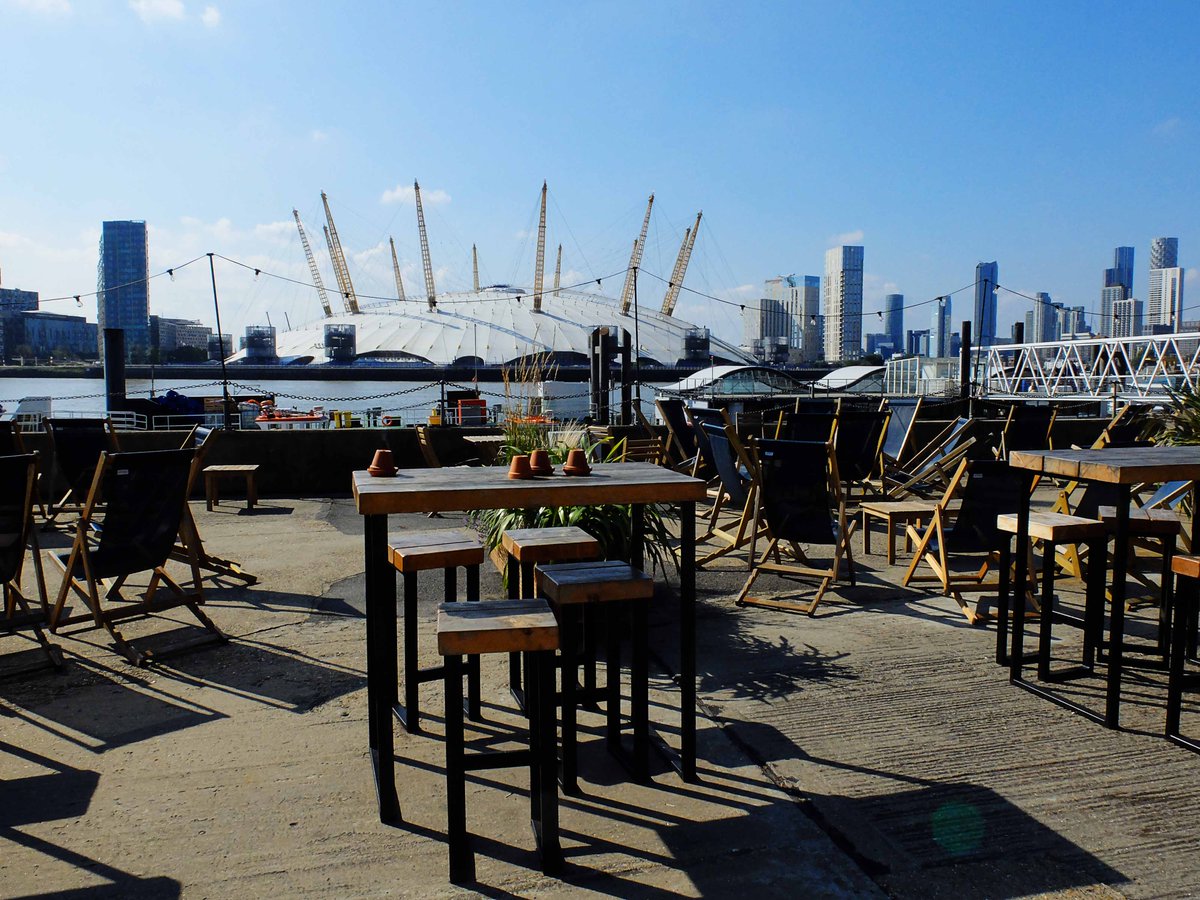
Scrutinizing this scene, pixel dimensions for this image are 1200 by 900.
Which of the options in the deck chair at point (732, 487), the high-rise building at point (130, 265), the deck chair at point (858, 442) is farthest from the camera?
the high-rise building at point (130, 265)

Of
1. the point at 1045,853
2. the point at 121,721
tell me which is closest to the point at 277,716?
the point at 121,721

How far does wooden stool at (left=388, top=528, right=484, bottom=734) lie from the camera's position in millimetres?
3336

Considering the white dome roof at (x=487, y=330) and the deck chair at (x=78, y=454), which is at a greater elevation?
the white dome roof at (x=487, y=330)

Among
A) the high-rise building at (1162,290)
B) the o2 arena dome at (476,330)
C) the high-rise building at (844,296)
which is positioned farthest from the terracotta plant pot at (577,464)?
the high-rise building at (844,296)

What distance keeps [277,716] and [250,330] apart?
330ft

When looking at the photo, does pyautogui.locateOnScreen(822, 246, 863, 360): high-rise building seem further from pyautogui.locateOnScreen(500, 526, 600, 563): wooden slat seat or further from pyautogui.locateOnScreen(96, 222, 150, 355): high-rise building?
pyautogui.locateOnScreen(500, 526, 600, 563): wooden slat seat

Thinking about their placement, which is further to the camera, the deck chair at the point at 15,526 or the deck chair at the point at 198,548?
the deck chair at the point at 198,548

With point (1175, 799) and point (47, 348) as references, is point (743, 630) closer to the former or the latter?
point (1175, 799)

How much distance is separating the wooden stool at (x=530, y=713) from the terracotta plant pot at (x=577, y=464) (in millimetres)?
A: 812

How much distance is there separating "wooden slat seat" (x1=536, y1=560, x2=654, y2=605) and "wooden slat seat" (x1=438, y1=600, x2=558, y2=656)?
0.25 metres

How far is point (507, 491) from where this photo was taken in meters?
2.98

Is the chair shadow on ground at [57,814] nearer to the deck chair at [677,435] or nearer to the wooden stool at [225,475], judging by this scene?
the wooden stool at [225,475]

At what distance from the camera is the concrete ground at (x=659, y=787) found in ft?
7.96

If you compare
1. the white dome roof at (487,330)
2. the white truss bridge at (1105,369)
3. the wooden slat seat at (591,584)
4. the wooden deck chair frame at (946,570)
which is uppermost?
the white dome roof at (487,330)
